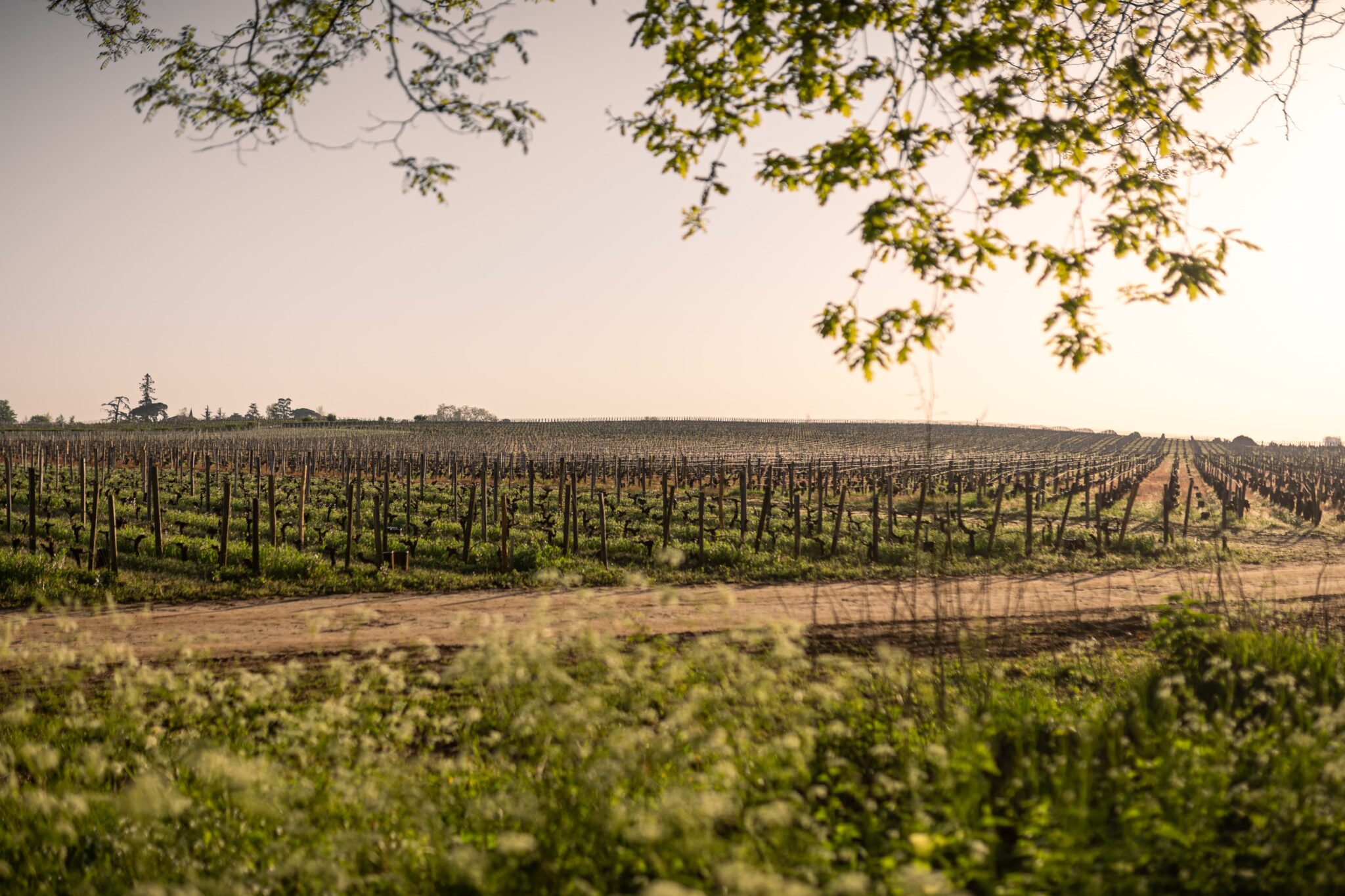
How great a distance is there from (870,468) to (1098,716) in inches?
1535

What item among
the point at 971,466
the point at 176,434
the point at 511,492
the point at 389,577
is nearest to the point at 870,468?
the point at 971,466

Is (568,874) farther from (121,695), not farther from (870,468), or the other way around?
(870,468)

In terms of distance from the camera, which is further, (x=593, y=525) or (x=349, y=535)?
(x=593, y=525)

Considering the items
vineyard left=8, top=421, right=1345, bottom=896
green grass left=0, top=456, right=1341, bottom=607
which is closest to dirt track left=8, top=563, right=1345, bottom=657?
vineyard left=8, top=421, right=1345, bottom=896

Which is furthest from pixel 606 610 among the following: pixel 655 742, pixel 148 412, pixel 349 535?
pixel 148 412

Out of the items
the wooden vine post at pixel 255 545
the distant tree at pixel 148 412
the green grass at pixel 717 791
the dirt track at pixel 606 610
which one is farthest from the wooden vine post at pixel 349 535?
the distant tree at pixel 148 412

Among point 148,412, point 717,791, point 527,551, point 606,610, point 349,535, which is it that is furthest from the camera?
point 148,412

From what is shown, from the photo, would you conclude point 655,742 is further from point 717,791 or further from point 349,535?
point 349,535

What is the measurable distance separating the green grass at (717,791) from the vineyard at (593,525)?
5.28 feet

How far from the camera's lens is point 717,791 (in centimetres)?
354

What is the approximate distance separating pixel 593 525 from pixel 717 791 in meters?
16.9

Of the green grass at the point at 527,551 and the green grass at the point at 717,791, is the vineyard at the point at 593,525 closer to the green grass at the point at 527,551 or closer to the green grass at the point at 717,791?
the green grass at the point at 527,551

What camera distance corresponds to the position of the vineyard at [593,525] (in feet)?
43.1

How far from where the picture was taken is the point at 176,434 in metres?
72.1
